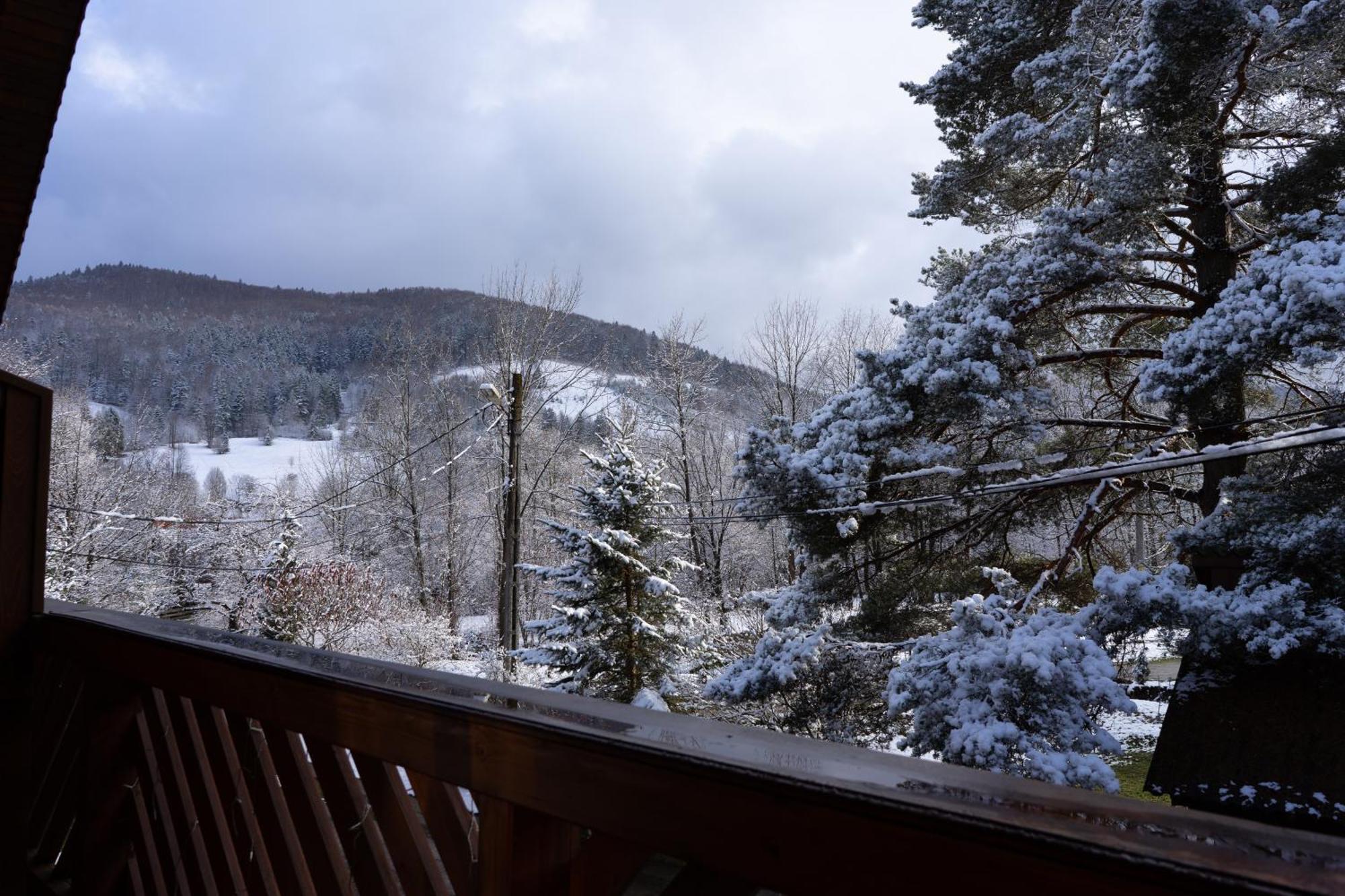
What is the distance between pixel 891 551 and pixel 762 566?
14.9 metres

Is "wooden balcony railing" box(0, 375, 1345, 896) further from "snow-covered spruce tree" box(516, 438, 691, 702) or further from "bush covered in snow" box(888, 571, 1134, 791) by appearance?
"snow-covered spruce tree" box(516, 438, 691, 702)

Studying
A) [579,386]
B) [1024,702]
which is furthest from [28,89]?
[579,386]

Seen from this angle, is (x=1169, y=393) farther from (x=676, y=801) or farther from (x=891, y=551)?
(x=676, y=801)

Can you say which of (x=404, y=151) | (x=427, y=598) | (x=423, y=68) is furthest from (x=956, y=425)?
(x=404, y=151)

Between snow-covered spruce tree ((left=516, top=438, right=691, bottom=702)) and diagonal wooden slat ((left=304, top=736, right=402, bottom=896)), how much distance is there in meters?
9.32

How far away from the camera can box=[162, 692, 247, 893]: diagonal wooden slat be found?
134 cm

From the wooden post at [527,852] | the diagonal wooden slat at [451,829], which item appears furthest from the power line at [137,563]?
the wooden post at [527,852]

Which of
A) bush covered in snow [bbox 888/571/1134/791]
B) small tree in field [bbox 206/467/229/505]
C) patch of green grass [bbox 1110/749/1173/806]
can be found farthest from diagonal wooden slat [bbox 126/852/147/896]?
small tree in field [bbox 206/467/229/505]

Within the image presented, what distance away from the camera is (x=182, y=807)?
4.86 ft

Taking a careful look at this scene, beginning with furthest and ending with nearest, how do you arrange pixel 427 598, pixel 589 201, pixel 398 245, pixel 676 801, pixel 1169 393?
pixel 398 245, pixel 589 201, pixel 427 598, pixel 1169 393, pixel 676 801

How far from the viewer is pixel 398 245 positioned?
63.2m

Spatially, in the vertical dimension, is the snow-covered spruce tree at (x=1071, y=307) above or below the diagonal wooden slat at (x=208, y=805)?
above

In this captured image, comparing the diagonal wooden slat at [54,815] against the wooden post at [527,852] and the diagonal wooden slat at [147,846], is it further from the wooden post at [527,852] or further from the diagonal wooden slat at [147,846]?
the wooden post at [527,852]

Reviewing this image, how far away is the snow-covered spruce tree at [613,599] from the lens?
10664 millimetres
